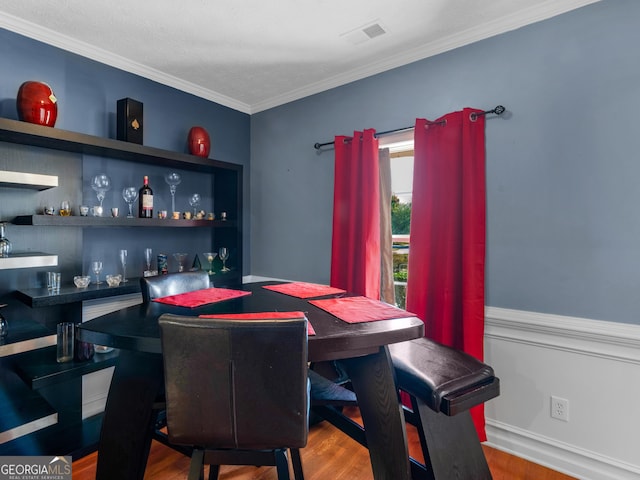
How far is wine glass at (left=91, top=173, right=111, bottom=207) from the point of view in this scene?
242cm

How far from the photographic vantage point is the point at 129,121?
8.10 ft

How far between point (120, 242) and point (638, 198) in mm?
3196

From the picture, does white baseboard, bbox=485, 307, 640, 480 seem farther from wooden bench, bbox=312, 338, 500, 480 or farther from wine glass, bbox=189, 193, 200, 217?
wine glass, bbox=189, 193, 200, 217

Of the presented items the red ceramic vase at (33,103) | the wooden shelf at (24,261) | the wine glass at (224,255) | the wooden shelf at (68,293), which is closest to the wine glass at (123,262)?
the wooden shelf at (68,293)

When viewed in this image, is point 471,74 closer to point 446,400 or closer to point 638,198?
point 638,198

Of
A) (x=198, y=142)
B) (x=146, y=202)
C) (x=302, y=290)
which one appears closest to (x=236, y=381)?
(x=302, y=290)

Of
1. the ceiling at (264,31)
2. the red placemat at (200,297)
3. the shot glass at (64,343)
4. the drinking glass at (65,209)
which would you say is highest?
the ceiling at (264,31)

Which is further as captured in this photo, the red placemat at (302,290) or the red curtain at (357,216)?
the red curtain at (357,216)

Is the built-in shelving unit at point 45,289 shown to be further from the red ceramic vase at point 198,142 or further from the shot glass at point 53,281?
the red ceramic vase at point 198,142

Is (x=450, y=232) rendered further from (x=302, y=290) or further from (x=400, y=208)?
(x=302, y=290)

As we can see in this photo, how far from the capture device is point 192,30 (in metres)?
2.23

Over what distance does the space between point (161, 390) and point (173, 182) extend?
1829mm

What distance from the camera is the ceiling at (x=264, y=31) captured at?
1.99 m

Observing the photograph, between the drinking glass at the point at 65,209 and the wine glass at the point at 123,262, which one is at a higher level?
the drinking glass at the point at 65,209
